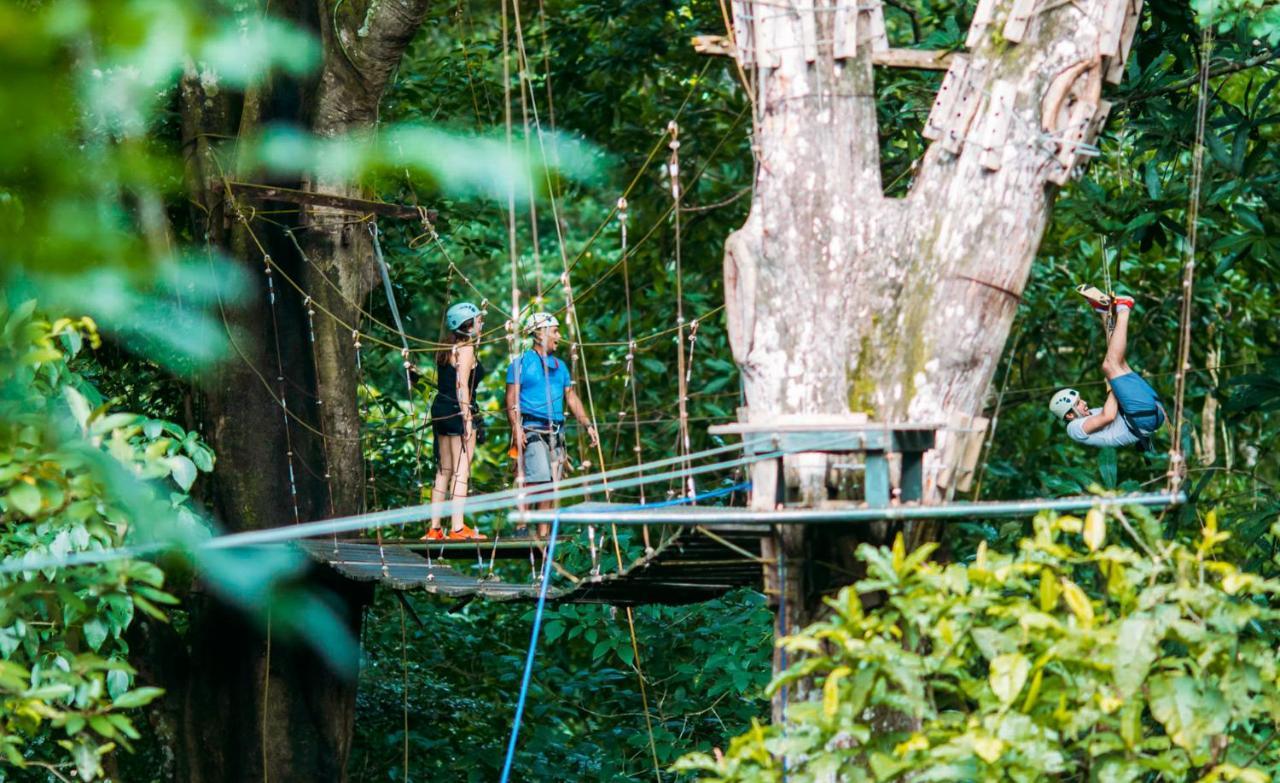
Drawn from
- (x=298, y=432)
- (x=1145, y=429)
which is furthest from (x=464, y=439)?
(x=1145, y=429)

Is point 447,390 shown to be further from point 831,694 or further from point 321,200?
point 831,694

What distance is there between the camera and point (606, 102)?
6852 mm

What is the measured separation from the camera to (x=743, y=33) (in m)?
3.29

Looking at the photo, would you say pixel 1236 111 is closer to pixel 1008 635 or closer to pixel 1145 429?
pixel 1145 429

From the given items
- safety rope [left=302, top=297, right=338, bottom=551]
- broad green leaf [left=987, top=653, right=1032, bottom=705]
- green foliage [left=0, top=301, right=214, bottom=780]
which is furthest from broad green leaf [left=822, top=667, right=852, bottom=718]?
safety rope [left=302, top=297, right=338, bottom=551]

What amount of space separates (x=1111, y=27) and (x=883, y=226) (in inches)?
21.9

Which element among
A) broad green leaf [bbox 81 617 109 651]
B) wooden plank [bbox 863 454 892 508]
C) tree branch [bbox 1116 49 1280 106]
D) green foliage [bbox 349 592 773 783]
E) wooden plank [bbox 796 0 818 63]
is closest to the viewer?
wooden plank [bbox 863 454 892 508]

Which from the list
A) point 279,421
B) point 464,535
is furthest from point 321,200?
point 464,535

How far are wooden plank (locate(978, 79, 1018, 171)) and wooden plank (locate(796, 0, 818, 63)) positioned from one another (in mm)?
345

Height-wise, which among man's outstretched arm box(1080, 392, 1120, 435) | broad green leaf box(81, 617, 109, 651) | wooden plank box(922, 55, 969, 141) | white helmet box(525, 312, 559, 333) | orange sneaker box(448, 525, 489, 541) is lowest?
orange sneaker box(448, 525, 489, 541)

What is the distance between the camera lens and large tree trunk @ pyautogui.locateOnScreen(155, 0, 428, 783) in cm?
567

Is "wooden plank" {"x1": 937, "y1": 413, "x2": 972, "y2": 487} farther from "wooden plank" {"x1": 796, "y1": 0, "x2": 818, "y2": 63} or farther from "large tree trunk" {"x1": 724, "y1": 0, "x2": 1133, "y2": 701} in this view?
"wooden plank" {"x1": 796, "y1": 0, "x2": 818, "y2": 63}

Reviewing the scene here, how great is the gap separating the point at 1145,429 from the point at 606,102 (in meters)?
2.84

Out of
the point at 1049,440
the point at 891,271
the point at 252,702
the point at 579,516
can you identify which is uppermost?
the point at 891,271
